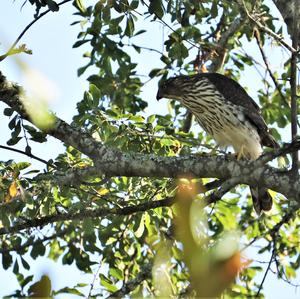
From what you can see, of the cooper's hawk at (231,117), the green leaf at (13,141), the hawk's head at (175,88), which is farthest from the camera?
the hawk's head at (175,88)

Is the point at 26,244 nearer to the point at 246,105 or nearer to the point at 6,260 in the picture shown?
the point at 6,260

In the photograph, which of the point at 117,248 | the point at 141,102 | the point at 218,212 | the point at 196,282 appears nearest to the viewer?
the point at 196,282

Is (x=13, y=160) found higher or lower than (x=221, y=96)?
lower

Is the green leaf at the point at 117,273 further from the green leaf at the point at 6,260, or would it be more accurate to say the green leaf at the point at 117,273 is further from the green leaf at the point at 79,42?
the green leaf at the point at 79,42

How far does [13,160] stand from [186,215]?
3.04 meters

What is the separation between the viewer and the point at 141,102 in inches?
251

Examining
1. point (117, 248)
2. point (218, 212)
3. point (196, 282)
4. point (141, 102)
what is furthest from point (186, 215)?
point (141, 102)

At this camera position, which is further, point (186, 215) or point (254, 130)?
point (254, 130)

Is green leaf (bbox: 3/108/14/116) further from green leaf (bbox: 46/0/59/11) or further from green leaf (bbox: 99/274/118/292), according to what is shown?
green leaf (bbox: 99/274/118/292)

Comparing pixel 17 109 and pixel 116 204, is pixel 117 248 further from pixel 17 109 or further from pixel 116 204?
pixel 17 109

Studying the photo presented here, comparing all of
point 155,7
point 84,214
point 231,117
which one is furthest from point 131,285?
point 155,7

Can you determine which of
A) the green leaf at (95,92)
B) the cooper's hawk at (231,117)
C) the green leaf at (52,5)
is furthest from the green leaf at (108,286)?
the green leaf at (52,5)

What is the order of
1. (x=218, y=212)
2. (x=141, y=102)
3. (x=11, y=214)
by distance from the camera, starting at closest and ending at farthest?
(x=11, y=214), (x=218, y=212), (x=141, y=102)

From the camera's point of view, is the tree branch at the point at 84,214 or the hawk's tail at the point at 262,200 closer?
the tree branch at the point at 84,214
